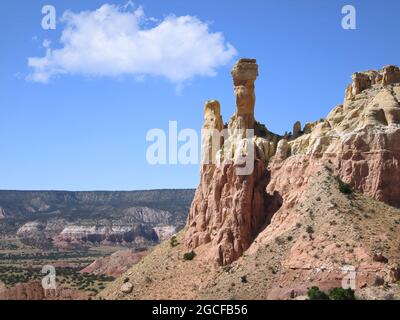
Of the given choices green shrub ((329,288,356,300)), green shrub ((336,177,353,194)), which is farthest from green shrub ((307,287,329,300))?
green shrub ((336,177,353,194))

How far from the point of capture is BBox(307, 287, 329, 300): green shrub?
57.0 m

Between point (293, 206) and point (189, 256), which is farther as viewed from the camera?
point (189, 256)

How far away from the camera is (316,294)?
57.6 m

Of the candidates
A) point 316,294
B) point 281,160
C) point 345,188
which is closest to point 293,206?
point 345,188

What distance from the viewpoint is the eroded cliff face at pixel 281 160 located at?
2837 inches

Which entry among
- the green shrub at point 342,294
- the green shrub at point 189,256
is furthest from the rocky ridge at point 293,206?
the green shrub at point 342,294

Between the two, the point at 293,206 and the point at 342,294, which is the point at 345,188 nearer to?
the point at 293,206

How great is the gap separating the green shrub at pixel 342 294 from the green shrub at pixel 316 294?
55 centimetres

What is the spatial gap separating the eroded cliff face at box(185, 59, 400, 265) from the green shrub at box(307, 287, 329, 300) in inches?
608

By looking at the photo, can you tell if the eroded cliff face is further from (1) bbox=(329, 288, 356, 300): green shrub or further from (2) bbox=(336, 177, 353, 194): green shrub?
(1) bbox=(329, 288, 356, 300): green shrub

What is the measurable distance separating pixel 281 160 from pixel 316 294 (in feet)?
76.9

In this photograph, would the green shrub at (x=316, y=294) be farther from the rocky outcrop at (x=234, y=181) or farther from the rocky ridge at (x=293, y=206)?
the rocky outcrop at (x=234, y=181)
